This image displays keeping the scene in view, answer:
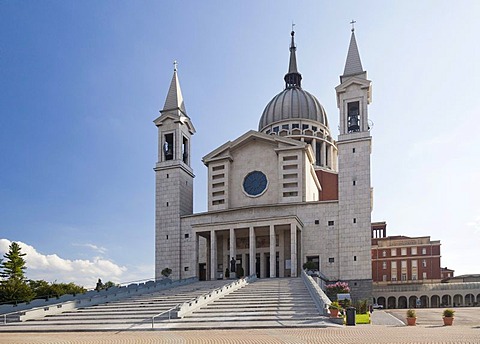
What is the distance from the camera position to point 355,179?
52344mm

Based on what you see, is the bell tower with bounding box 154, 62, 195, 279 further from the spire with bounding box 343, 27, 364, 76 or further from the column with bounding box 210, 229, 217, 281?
the spire with bounding box 343, 27, 364, 76

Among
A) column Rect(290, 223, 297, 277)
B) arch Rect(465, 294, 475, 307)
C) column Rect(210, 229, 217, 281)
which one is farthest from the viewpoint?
arch Rect(465, 294, 475, 307)

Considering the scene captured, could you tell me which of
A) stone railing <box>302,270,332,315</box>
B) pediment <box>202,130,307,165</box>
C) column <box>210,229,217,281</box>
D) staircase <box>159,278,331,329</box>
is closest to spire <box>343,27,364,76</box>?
pediment <box>202,130,307,165</box>

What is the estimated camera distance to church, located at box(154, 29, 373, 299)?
51.3m

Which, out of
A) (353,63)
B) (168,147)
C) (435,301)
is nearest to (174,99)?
(168,147)

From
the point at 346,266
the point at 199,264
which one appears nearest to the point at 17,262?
the point at 199,264

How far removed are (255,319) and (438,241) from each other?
63.2 m

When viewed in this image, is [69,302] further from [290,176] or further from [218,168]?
[218,168]

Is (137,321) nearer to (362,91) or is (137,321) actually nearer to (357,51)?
(362,91)

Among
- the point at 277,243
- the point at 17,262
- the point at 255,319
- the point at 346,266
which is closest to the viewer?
the point at 255,319

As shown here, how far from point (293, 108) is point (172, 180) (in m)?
25.8

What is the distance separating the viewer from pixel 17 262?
61.0 meters

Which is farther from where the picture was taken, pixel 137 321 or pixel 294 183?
pixel 294 183

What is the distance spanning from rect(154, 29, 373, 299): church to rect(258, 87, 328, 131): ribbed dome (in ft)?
52.3
